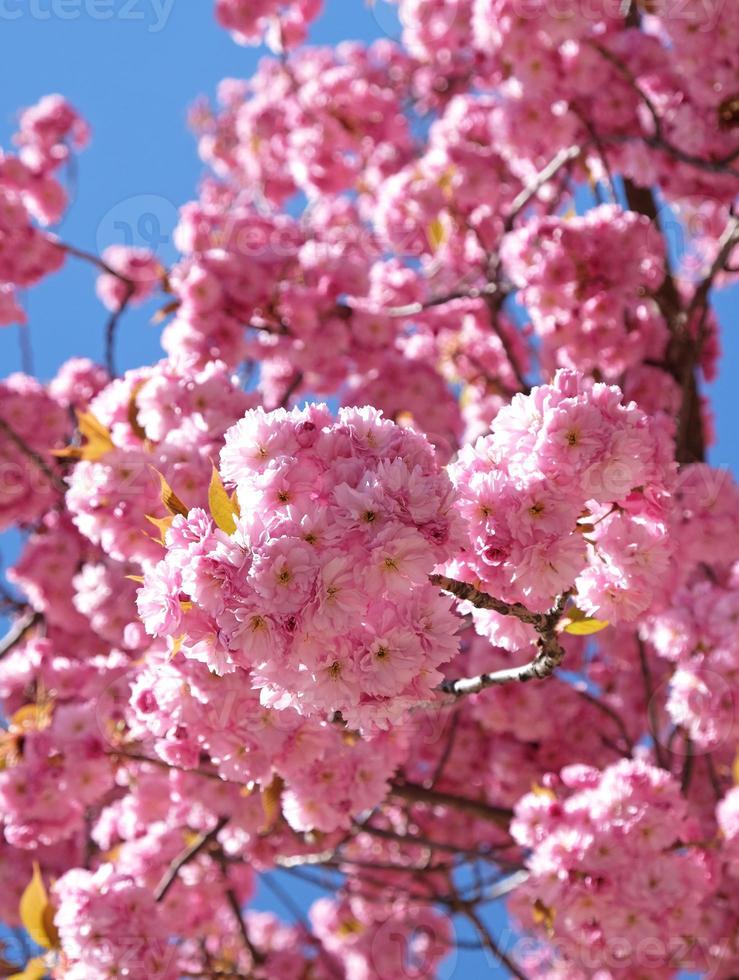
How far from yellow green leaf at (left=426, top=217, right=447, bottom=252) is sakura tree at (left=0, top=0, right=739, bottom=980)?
0.28ft

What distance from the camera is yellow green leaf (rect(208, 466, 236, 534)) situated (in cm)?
185

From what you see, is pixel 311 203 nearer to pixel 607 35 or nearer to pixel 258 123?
pixel 258 123

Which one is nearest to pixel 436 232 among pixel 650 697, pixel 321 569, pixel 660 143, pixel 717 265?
pixel 660 143

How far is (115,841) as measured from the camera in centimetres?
430

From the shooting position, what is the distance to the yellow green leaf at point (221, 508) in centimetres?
185

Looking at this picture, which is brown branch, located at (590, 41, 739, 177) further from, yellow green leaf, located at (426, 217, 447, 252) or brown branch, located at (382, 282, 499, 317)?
yellow green leaf, located at (426, 217, 447, 252)

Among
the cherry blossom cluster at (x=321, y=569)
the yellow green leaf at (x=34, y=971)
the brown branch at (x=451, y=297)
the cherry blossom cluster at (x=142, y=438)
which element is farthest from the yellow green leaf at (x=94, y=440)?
the brown branch at (x=451, y=297)

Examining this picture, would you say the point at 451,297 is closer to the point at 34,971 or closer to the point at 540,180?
the point at 540,180

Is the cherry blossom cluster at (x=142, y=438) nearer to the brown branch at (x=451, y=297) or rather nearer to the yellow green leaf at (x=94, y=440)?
the yellow green leaf at (x=94, y=440)

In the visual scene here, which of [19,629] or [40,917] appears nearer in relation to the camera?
[40,917]

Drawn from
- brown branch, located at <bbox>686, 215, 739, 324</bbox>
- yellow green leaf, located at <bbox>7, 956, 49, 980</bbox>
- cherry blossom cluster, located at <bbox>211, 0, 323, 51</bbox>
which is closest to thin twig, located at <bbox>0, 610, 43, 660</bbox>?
yellow green leaf, located at <bbox>7, 956, 49, 980</bbox>

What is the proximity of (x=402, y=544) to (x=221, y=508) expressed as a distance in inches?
14.0

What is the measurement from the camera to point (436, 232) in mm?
5555

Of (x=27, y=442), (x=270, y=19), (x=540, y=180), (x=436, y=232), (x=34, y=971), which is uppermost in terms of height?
(x=270, y=19)
